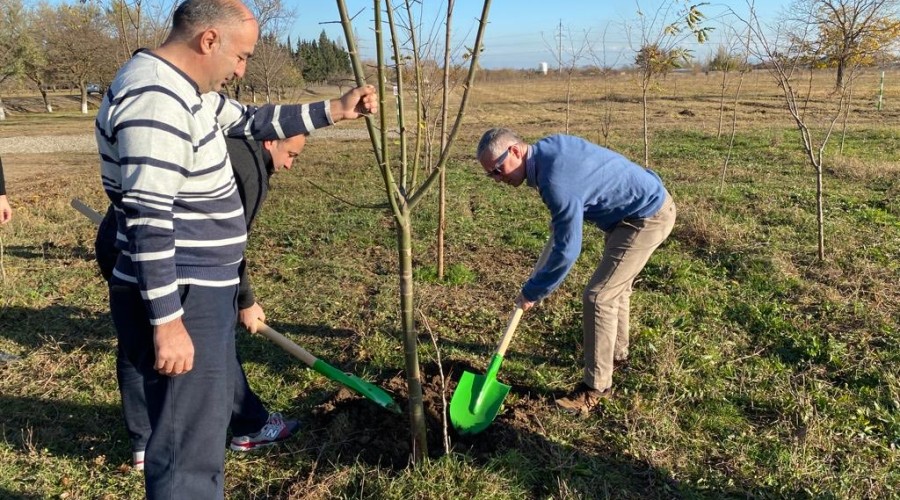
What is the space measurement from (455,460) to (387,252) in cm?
331

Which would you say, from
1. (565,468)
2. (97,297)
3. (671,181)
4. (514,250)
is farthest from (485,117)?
(565,468)

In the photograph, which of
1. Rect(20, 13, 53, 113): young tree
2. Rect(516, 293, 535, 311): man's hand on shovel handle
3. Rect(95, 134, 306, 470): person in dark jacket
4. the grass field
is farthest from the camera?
Rect(20, 13, 53, 113): young tree

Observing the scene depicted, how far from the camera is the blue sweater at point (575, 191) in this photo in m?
2.62

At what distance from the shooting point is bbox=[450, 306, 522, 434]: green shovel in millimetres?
2816

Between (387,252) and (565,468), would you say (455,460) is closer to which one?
(565,468)

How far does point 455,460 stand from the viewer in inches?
98.9

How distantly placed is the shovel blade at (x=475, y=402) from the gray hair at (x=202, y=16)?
194 centimetres

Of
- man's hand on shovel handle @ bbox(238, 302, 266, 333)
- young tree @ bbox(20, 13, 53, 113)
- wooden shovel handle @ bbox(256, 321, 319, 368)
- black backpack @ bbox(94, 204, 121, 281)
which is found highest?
young tree @ bbox(20, 13, 53, 113)

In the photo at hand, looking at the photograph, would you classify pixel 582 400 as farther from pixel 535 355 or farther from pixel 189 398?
pixel 189 398

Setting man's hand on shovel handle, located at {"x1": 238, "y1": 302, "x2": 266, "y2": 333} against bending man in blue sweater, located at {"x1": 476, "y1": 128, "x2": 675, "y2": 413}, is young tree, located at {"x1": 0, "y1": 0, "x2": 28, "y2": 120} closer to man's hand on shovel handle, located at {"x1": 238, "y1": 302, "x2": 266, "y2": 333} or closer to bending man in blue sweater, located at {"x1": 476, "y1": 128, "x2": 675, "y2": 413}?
man's hand on shovel handle, located at {"x1": 238, "y1": 302, "x2": 266, "y2": 333}

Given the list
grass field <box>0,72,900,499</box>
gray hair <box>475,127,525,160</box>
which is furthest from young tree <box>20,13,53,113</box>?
gray hair <box>475,127,525,160</box>

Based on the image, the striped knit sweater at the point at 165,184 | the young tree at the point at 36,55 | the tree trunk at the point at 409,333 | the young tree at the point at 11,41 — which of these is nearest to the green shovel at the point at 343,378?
the tree trunk at the point at 409,333

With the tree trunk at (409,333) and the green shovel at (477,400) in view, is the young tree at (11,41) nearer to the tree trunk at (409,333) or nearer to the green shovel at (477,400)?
the green shovel at (477,400)

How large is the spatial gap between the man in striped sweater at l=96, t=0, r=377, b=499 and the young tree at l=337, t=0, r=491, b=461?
0.16 m
